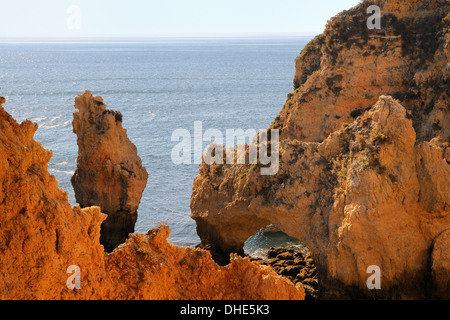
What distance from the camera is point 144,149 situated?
5594cm

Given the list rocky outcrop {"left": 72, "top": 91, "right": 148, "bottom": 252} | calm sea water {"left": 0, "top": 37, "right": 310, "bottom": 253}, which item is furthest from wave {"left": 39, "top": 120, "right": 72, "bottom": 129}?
rocky outcrop {"left": 72, "top": 91, "right": 148, "bottom": 252}

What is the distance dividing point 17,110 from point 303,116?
57521mm

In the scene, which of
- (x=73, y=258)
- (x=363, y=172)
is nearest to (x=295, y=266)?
(x=363, y=172)

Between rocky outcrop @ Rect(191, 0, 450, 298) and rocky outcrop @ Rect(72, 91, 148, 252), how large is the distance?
11.2 ft

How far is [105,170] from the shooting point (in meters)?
28.3

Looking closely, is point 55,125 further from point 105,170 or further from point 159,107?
point 105,170

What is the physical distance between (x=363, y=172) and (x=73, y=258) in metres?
11.5

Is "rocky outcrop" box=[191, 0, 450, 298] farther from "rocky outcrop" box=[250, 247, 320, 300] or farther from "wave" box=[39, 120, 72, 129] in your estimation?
"wave" box=[39, 120, 72, 129]

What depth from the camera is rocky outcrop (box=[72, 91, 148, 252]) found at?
28.3m

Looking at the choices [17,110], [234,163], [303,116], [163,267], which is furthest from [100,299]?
[17,110]

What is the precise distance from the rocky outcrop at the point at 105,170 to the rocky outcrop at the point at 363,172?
342 centimetres

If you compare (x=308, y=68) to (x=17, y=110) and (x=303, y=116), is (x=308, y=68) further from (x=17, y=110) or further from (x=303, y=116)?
(x=17, y=110)

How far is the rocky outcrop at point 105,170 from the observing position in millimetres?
28344

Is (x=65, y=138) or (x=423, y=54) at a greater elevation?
(x=423, y=54)
